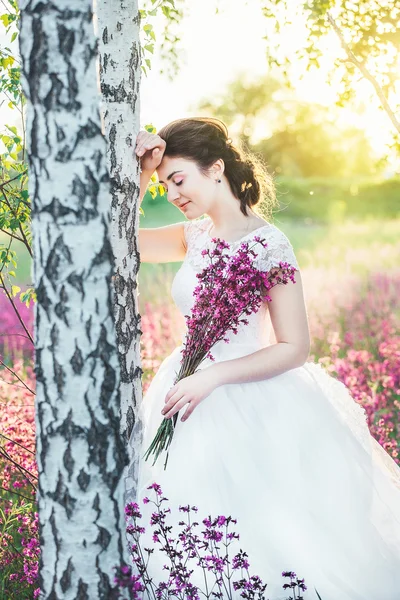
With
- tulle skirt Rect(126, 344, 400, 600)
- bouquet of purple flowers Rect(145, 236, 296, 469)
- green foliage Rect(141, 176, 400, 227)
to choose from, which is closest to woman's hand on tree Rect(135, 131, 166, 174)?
bouquet of purple flowers Rect(145, 236, 296, 469)

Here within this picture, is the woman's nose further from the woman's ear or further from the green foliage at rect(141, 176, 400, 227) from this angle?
the green foliage at rect(141, 176, 400, 227)

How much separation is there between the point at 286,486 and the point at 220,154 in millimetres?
1689

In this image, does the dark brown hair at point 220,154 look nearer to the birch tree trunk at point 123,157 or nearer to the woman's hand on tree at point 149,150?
the woman's hand on tree at point 149,150

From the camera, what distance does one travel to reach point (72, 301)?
6.70ft

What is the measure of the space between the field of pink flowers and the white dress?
806mm

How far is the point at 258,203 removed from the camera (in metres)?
3.94

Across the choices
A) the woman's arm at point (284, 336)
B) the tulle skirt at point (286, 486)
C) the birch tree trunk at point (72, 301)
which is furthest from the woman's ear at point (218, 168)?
the birch tree trunk at point (72, 301)

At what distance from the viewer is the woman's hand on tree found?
3279 mm

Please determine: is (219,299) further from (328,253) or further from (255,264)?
(328,253)

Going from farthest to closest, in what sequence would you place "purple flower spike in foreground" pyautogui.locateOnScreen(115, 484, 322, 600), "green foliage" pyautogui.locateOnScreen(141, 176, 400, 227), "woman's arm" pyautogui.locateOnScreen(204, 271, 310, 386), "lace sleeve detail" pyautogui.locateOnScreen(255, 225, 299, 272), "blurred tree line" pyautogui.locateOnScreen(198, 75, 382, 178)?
"blurred tree line" pyautogui.locateOnScreen(198, 75, 382, 178) < "green foliage" pyautogui.locateOnScreen(141, 176, 400, 227) < "lace sleeve detail" pyautogui.locateOnScreen(255, 225, 299, 272) < "woman's arm" pyautogui.locateOnScreen(204, 271, 310, 386) < "purple flower spike in foreground" pyautogui.locateOnScreen(115, 484, 322, 600)

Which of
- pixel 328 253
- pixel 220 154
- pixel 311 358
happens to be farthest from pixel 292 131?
pixel 220 154

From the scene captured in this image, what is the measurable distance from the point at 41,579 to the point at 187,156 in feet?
6.89

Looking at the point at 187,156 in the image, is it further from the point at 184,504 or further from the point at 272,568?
the point at 272,568

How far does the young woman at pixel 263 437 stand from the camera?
116 inches
